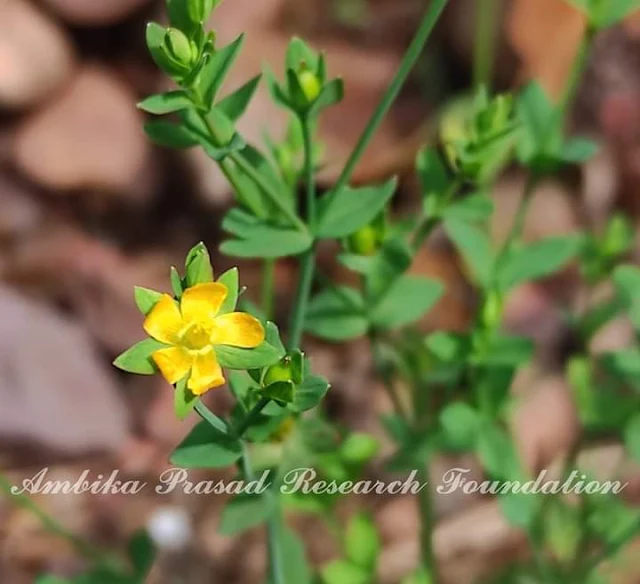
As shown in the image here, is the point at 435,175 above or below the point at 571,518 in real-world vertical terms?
above

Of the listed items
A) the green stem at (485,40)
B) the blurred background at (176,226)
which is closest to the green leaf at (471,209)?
the blurred background at (176,226)

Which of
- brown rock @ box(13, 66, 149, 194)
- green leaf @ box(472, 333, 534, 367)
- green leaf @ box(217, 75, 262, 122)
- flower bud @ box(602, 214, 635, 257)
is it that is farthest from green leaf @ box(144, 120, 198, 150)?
brown rock @ box(13, 66, 149, 194)

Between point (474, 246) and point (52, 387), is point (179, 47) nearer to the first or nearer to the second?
point (474, 246)

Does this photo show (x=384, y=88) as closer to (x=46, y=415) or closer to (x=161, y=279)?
(x=161, y=279)

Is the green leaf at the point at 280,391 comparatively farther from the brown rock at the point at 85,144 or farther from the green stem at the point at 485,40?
the brown rock at the point at 85,144

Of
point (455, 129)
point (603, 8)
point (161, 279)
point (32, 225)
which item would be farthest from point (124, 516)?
point (603, 8)

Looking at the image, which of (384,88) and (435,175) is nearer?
(435,175)
